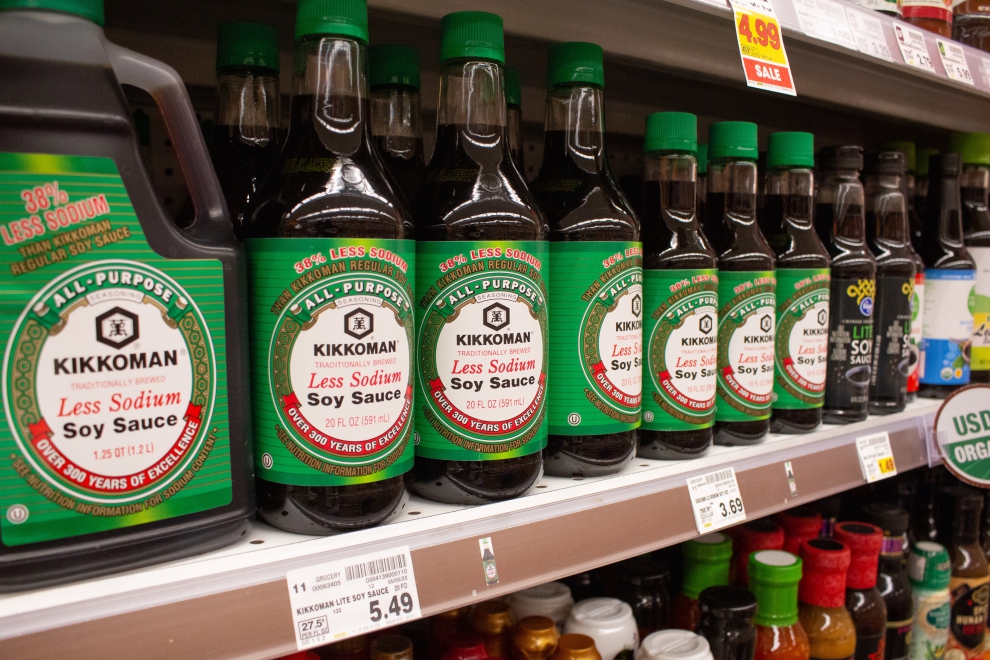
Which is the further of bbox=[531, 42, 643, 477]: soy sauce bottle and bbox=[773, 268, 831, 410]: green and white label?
bbox=[773, 268, 831, 410]: green and white label

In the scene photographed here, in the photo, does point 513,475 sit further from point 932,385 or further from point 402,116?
point 932,385

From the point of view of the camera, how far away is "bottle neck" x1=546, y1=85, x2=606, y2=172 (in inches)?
36.3

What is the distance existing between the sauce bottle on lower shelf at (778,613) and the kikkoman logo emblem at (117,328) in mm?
889

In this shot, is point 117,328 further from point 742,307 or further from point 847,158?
point 847,158

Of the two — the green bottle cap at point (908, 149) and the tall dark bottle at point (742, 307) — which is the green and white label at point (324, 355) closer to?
the tall dark bottle at point (742, 307)

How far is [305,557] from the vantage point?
62 centimetres

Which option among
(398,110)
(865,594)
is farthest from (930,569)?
(398,110)

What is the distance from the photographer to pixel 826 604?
1136 mm

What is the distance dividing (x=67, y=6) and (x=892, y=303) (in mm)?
1279

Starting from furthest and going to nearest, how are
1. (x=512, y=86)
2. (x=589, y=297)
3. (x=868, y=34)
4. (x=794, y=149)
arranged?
(x=794, y=149), (x=868, y=34), (x=512, y=86), (x=589, y=297)

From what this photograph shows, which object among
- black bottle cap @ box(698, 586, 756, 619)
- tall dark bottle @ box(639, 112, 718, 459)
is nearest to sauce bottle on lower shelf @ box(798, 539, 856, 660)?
black bottle cap @ box(698, 586, 756, 619)

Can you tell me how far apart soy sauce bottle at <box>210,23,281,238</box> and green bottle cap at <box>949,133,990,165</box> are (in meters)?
1.44

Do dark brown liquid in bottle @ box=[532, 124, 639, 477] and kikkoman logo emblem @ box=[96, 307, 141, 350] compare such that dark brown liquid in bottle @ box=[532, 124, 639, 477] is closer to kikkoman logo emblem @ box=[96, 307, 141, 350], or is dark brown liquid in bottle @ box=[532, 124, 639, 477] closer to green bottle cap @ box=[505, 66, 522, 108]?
green bottle cap @ box=[505, 66, 522, 108]

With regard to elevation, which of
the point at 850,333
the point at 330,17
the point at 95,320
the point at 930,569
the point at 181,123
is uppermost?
the point at 330,17
